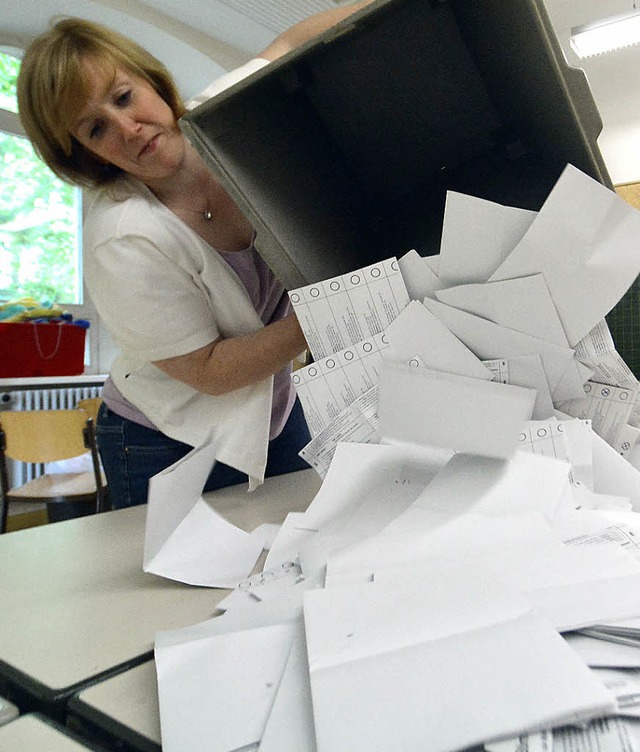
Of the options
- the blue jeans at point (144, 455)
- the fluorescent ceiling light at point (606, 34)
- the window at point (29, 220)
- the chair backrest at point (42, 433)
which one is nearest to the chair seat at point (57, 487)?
the chair backrest at point (42, 433)

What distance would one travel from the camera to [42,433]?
2.28m

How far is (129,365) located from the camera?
3.25 feet

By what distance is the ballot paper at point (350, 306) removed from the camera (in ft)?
1.82

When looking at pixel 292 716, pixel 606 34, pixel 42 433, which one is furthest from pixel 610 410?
pixel 606 34

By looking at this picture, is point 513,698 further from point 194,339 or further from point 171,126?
point 171,126

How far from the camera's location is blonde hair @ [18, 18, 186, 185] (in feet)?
2.66

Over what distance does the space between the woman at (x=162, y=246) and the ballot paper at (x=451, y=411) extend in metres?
0.27

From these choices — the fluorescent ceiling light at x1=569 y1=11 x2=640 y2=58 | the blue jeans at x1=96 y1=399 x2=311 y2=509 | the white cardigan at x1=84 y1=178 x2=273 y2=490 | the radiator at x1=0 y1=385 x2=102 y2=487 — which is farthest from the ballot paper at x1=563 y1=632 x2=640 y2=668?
the fluorescent ceiling light at x1=569 y1=11 x2=640 y2=58

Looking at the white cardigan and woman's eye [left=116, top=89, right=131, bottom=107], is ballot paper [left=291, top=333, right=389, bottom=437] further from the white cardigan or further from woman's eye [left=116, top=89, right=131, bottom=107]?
woman's eye [left=116, top=89, right=131, bottom=107]

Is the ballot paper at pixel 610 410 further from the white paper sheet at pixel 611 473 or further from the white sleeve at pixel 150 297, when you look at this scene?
the white sleeve at pixel 150 297

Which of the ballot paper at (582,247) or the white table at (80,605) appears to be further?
the ballot paper at (582,247)

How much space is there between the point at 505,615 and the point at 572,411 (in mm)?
307

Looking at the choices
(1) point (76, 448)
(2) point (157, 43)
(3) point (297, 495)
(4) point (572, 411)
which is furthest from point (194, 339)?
(2) point (157, 43)

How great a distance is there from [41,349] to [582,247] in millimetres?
2779
